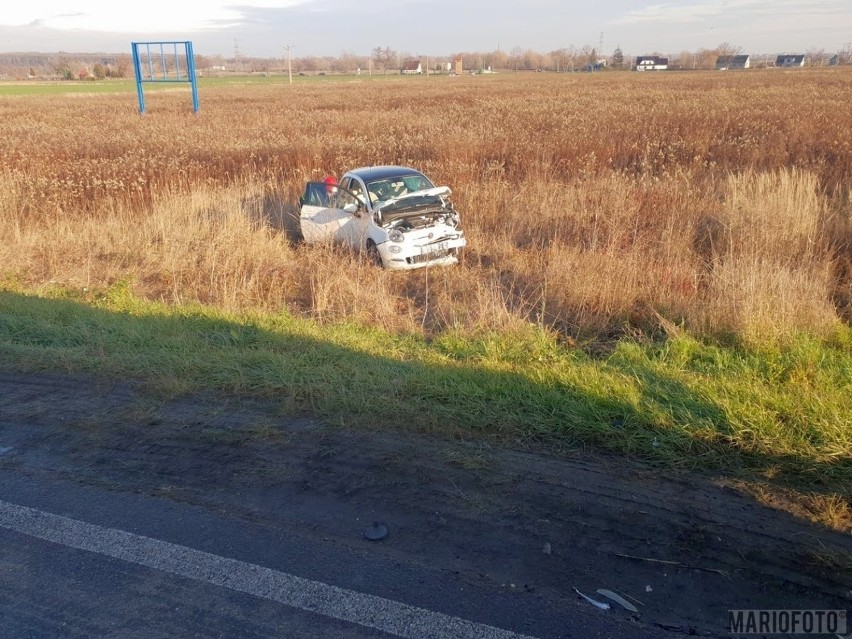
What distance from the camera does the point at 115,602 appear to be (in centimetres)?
299

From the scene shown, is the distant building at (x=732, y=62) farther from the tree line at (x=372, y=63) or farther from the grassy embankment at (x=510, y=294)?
the grassy embankment at (x=510, y=294)

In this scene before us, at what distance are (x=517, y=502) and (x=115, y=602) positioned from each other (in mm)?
2043

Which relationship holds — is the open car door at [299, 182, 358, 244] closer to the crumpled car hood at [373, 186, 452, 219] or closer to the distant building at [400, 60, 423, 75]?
the crumpled car hood at [373, 186, 452, 219]

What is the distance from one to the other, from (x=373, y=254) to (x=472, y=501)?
662cm

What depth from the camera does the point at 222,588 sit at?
3051 millimetres

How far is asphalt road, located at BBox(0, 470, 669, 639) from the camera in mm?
2807

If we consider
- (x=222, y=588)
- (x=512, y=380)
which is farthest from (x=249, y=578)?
(x=512, y=380)

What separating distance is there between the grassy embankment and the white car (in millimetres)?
410

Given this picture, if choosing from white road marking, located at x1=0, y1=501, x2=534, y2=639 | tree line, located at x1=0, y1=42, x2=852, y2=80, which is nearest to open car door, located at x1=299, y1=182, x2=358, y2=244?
white road marking, located at x1=0, y1=501, x2=534, y2=639

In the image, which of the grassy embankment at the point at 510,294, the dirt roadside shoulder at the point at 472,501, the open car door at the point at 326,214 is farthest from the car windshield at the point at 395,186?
the dirt roadside shoulder at the point at 472,501

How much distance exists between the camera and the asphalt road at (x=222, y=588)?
9.21 feet

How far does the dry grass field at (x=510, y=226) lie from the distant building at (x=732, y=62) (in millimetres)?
97735

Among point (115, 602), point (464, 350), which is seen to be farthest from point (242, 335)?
point (115, 602)

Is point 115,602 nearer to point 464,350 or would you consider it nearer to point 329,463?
point 329,463
